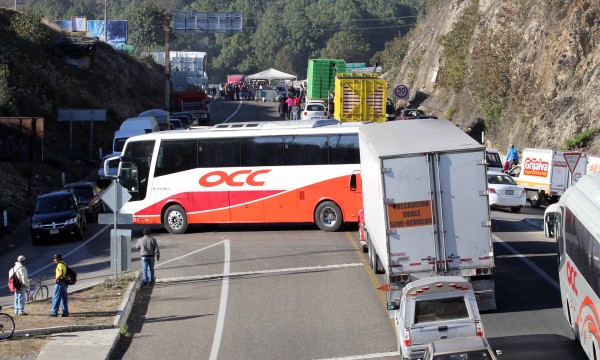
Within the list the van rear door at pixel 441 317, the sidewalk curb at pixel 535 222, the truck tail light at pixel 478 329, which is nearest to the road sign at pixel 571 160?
the sidewalk curb at pixel 535 222

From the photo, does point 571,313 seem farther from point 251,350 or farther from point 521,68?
point 521,68

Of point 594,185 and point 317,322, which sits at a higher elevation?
point 594,185

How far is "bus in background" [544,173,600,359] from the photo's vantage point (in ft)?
45.0

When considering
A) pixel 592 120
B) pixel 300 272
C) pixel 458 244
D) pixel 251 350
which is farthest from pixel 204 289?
pixel 592 120

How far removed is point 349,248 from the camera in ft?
88.3

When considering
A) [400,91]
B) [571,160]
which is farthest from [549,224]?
[400,91]

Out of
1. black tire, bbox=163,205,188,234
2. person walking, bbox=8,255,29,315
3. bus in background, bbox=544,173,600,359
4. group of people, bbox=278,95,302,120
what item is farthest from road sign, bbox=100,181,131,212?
group of people, bbox=278,95,302,120

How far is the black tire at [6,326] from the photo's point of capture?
18.2 m

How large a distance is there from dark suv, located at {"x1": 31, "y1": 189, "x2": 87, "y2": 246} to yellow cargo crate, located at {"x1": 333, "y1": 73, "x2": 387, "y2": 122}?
2221cm

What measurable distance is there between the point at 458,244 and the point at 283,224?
14.6 meters

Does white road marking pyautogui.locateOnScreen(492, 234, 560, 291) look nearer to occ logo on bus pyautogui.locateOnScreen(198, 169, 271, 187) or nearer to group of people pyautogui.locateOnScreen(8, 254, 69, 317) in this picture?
occ logo on bus pyautogui.locateOnScreen(198, 169, 271, 187)

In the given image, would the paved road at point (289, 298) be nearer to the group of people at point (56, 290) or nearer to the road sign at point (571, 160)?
the group of people at point (56, 290)

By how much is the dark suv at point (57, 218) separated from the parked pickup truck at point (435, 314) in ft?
64.5

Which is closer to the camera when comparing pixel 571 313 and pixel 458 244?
pixel 571 313
